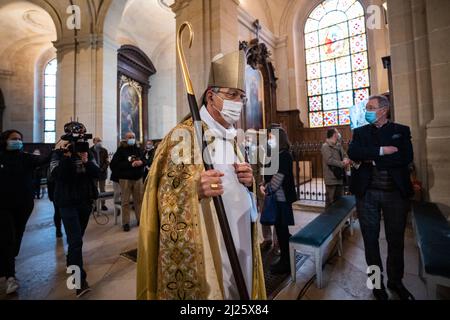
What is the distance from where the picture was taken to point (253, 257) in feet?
4.06

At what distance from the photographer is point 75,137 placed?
2443 mm

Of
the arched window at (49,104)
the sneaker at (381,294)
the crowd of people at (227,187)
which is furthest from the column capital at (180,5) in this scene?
the arched window at (49,104)

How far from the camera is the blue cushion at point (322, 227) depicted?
2359mm

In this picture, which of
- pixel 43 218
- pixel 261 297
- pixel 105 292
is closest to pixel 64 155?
pixel 105 292

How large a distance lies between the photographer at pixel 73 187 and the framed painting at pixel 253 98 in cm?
583

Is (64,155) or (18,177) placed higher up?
(64,155)

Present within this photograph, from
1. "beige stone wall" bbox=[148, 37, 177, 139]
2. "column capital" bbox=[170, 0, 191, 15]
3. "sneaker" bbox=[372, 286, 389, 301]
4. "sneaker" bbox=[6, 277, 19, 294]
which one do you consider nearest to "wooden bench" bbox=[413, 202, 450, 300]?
"sneaker" bbox=[372, 286, 389, 301]

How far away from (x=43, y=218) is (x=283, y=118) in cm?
946

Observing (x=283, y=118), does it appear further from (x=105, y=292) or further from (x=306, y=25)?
(x=105, y=292)

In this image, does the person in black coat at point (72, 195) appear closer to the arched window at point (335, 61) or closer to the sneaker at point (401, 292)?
the sneaker at point (401, 292)

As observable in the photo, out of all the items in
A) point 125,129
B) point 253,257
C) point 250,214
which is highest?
point 125,129

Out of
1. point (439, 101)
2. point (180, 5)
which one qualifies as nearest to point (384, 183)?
point (439, 101)

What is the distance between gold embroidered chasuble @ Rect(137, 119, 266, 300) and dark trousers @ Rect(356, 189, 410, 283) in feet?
5.63

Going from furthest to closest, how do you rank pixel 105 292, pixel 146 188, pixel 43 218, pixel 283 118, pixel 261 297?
pixel 283 118 < pixel 43 218 < pixel 105 292 < pixel 261 297 < pixel 146 188
